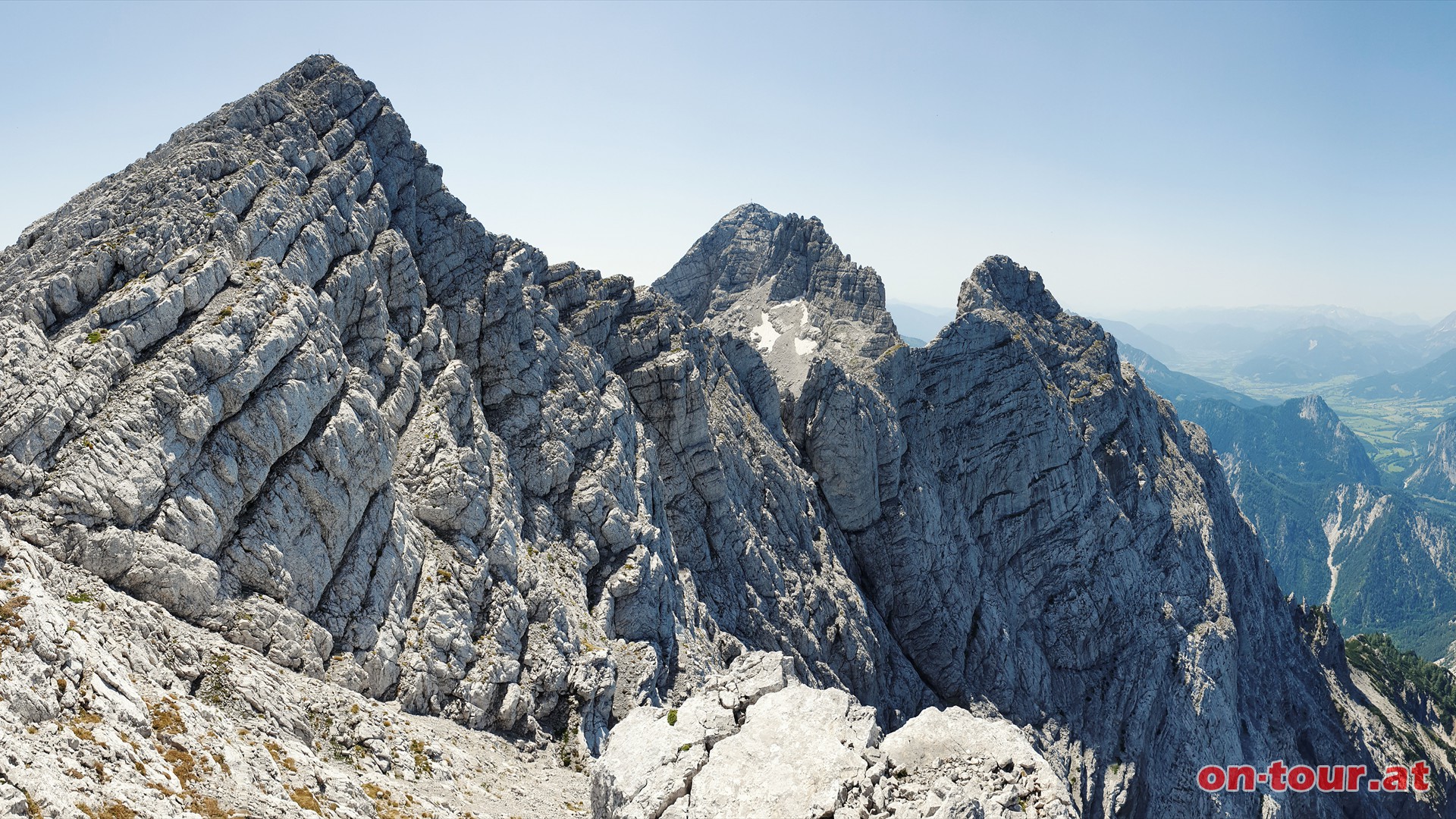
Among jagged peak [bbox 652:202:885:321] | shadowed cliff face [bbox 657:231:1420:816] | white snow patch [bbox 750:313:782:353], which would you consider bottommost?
shadowed cliff face [bbox 657:231:1420:816]

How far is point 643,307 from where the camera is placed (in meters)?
76.9

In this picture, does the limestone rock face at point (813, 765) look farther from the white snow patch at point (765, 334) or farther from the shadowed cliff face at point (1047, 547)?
the white snow patch at point (765, 334)

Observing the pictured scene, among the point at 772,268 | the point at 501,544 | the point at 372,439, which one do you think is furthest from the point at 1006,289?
the point at 372,439

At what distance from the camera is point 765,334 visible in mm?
114000

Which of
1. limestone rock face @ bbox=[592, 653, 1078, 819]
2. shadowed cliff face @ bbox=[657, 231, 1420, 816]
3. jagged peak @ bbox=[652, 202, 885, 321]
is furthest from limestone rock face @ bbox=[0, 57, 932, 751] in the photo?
jagged peak @ bbox=[652, 202, 885, 321]

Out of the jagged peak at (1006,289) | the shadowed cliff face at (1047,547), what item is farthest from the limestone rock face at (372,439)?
the jagged peak at (1006,289)

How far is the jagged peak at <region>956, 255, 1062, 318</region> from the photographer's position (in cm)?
12344

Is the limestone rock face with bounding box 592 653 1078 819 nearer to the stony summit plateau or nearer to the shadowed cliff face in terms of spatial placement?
the stony summit plateau

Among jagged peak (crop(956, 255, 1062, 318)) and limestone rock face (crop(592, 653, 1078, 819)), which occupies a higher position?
jagged peak (crop(956, 255, 1062, 318))

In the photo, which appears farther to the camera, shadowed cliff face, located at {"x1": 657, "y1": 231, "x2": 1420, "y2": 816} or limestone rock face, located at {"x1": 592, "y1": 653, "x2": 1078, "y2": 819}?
shadowed cliff face, located at {"x1": 657, "y1": 231, "x2": 1420, "y2": 816}

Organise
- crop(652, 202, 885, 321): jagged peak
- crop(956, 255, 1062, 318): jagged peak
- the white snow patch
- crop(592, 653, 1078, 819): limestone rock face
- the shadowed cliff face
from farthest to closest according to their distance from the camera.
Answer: crop(956, 255, 1062, 318): jagged peak
crop(652, 202, 885, 321): jagged peak
the white snow patch
the shadowed cliff face
crop(592, 653, 1078, 819): limestone rock face

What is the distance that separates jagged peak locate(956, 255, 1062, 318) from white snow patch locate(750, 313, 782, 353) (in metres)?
32.5

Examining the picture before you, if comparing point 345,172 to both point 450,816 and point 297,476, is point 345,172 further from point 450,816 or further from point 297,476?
point 450,816

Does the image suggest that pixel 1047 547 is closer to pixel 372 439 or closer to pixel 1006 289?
pixel 1006 289
